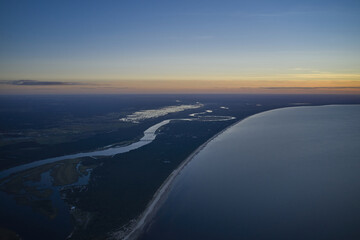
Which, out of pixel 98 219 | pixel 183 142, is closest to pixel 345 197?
pixel 98 219

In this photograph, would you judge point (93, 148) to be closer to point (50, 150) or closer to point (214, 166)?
point (50, 150)

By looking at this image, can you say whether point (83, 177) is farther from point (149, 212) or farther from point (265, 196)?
point (265, 196)

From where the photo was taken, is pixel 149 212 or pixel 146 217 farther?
pixel 149 212

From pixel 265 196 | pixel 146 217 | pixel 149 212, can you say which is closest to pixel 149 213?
pixel 149 212

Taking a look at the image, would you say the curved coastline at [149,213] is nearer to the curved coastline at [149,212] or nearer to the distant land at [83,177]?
the curved coastline at [149,212]

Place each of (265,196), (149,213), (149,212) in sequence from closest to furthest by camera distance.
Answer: (149,213)
(149,212)
(265,196)

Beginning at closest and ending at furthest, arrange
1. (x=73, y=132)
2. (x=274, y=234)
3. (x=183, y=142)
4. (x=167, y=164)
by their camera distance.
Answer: (x=274, y=234) < (x=167, y=164) < (x=183, y=142) < (x=73, y=132)

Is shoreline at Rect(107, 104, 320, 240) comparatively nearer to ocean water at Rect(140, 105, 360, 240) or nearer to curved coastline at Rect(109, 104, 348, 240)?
curved coastline at Rect(109, 104, 348, 240)

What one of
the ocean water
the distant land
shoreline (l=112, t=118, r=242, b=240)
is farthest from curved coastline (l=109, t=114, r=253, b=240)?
the ocean water
